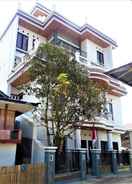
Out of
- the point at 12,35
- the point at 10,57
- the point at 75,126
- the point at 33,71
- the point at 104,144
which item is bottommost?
the point at 104,144

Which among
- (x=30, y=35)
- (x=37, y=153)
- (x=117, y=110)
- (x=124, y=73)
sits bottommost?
(x=37, y=153)

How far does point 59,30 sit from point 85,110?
10411mm

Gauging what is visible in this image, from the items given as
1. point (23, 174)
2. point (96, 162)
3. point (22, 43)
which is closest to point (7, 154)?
point (23, 174)

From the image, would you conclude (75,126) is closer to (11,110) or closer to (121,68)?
(11,110)

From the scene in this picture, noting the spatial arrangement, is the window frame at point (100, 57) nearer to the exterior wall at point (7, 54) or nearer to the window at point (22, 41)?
the window at point (22, 41)

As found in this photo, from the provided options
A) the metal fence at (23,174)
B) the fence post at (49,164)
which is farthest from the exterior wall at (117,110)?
the metal fence at (23,174)

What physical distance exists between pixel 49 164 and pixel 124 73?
262 inches

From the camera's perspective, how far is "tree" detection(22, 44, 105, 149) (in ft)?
36.4

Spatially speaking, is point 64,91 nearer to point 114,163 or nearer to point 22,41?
point 114,163

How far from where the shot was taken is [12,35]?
1812cm

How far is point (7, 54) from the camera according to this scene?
18328mm

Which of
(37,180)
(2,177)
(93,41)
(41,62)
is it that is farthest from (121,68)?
(93,41)

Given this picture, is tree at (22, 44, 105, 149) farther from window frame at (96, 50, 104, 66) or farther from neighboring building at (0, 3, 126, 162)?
window frame at (96, 50, 104, 66)

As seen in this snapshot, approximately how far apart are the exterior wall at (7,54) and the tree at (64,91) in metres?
6.13
